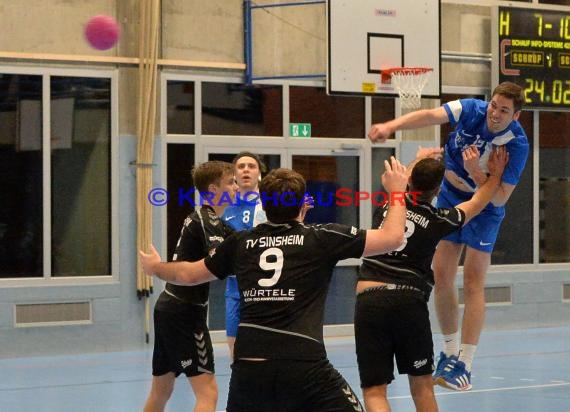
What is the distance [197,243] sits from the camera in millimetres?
7750

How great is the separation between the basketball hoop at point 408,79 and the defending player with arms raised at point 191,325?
22.3 ft

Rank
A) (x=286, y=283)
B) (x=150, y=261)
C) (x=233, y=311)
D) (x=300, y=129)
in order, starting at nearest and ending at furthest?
(x=286, y=283), (x=150, y=261), (x=233, y=311), (x=300, y=129)

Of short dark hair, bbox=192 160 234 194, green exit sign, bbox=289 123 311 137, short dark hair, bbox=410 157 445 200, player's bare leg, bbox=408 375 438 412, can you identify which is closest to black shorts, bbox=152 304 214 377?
short dark hair, bbox=192 160 234 194

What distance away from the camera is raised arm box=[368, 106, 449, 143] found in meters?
6.84

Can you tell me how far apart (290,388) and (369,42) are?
31.2ft

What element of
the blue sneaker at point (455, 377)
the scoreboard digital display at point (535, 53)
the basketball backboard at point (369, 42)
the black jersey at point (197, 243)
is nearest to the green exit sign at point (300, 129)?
the basketball backboard at point (369, 42)

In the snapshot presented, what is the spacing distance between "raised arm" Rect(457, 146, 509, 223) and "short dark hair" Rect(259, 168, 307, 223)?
2088 mm

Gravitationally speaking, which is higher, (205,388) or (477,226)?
(477,226)

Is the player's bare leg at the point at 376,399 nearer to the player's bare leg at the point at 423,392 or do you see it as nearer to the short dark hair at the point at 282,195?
the player's bare leg at the point at 423,392

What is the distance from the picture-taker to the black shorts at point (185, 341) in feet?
25.3

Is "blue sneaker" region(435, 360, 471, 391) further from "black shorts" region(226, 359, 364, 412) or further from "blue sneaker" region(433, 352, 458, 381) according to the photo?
"black shorts" region(226, 359, 364, 412)

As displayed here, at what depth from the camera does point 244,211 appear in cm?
963

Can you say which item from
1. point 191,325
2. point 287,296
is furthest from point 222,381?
point 287,296

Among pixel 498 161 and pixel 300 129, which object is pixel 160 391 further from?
pixel 300 129
